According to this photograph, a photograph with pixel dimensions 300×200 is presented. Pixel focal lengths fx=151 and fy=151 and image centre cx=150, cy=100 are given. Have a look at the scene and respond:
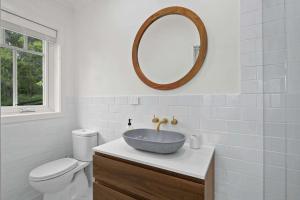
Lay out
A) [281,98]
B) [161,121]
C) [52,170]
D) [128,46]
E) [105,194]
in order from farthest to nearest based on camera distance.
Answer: [128,46], [52,170], [161,121], [105,194], [281,98]

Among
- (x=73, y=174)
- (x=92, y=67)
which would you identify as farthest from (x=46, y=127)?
(x=92, y=67)

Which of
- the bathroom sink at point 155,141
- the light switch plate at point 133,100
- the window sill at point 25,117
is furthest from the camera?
the light switch plate at point 133,100

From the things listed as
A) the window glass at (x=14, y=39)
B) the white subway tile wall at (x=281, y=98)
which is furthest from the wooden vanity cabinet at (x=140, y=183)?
the window glass at (x=14, y=39)

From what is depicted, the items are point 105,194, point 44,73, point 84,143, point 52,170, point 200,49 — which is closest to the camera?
point 105,194

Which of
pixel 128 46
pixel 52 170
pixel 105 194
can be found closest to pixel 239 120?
pixel 105 194

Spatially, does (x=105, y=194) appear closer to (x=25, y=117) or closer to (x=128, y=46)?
(x=25, y=117)

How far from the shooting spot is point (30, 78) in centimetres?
180

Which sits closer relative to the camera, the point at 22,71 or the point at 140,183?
the point at 140,183

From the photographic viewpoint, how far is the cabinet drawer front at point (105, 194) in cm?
102

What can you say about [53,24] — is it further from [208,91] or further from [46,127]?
[208,91]

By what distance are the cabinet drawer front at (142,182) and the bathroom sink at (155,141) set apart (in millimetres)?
142

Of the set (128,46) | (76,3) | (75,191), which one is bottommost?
(75,191)

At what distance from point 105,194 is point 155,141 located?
0.52 meters

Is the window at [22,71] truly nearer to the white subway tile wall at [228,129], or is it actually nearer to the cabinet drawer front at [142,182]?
the cabinet drawer front at [142,182]
